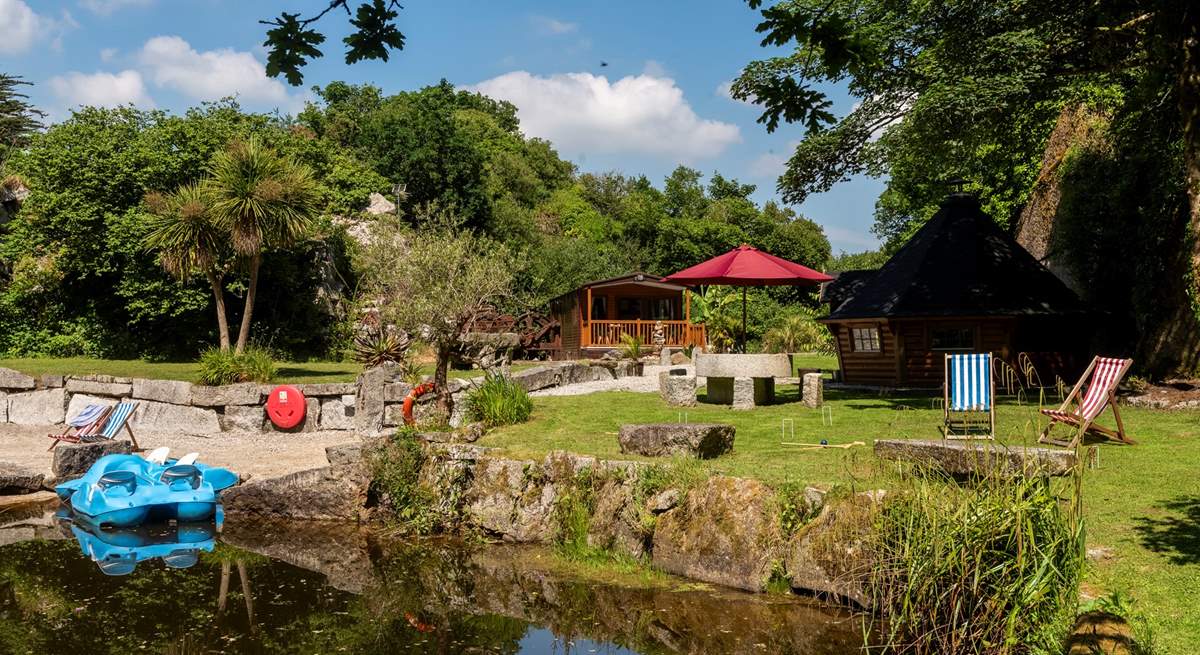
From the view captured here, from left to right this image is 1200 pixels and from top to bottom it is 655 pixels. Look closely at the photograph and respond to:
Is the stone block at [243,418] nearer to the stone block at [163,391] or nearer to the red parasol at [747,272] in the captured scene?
the stone block at [163,391]

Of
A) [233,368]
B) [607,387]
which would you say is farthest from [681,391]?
[233,368]

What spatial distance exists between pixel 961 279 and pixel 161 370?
1703 centimetres

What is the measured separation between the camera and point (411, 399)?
1342cm

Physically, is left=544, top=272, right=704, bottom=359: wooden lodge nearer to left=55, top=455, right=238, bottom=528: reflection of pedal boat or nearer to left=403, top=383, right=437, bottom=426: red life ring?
left=403, top=383, right=437, bottom=426: red life ring

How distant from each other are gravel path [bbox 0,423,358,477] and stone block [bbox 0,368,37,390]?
3.25 feet

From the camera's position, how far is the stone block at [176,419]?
53.1 ft

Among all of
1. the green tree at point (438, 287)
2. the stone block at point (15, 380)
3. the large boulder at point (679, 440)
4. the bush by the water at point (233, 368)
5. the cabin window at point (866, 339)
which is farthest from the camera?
the green tree at point (438, 287)

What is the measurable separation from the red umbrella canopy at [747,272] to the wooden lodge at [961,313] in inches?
81.9

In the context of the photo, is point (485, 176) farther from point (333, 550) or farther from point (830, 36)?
point (830, 36)

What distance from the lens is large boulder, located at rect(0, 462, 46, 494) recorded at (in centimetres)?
1189

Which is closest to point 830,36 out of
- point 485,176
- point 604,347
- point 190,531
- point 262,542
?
point 262,542

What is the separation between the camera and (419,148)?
36.9 metres

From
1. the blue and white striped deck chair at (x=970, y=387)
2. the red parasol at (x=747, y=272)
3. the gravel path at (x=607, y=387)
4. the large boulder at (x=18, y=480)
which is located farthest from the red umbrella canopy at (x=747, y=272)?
the large boulder at (x=18, y=480)

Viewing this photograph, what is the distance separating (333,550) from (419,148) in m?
29.5
